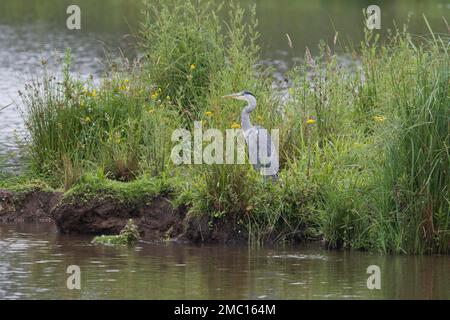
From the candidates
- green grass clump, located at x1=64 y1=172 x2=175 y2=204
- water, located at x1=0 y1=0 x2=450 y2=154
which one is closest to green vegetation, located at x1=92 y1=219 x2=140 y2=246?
green grass clump, located at x1=64 y1=172 x2=175 y2=204

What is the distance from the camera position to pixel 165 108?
11852 millimetres

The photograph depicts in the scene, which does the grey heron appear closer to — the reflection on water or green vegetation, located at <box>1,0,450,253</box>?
green vegetation, located at <box>1,0,450,253</box>

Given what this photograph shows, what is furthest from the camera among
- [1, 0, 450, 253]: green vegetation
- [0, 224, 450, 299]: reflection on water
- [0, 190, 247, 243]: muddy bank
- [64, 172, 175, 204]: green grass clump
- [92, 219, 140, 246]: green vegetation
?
[64, 172, 175, 204]: green grass clump

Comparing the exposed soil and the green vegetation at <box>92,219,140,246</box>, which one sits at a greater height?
the exposed soil

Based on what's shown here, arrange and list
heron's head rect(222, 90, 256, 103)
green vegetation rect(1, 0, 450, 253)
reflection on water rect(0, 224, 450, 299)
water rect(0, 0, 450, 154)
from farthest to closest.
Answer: water rect(0, 0, 450, 154), heron's head rect(222, 90, 256, 103), green vegetation rect(1, 0, 450, 253), reflection on water rect(0, 224, 450, 299)

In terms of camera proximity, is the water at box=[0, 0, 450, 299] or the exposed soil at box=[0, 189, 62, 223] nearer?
the water at box=[0, 0, 450, 299]

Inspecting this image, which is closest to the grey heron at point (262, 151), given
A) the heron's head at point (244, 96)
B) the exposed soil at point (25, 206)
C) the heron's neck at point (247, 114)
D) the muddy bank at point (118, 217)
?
the heron's neck at point (247, 114)

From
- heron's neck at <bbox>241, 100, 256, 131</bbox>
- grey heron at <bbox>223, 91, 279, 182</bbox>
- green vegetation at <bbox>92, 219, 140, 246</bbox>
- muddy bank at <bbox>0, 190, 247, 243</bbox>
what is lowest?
green vegetation at <bbox>92, 219, 140, 246</bbox>

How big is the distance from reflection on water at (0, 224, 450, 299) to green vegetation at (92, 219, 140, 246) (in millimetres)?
165

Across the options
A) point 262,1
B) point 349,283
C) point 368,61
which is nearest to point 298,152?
point 368,61

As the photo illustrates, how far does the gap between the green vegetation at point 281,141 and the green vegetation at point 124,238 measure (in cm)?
45

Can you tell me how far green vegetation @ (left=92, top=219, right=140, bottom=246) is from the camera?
980 cm

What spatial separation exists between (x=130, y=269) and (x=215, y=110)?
2432mm

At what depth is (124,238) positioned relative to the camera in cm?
982
